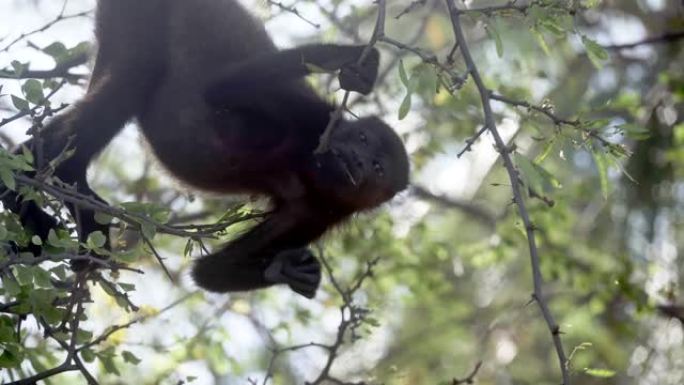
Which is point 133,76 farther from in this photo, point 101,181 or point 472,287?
point 472,287

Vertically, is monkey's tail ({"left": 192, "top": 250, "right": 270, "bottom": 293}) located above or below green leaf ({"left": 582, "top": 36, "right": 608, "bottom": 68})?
above

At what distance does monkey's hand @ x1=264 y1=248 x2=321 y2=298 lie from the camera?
502 centimetres

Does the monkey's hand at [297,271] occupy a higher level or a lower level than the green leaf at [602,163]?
higher

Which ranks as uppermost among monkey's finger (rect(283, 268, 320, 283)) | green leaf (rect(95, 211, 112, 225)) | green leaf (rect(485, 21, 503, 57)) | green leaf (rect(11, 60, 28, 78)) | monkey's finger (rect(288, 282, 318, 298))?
green leaf (rect(11, 60, 28, 78))

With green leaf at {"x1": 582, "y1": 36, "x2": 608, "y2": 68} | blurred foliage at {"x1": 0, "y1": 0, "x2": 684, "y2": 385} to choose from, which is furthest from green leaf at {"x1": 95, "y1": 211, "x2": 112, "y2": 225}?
green leaf at {"x1": 582, "y1": 36, "x2": 608, "y2": 68}

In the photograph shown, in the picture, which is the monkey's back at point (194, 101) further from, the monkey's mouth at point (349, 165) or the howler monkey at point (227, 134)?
the monkey's mouth at point (349, 165)

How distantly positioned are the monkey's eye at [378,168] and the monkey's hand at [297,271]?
1.51 feet

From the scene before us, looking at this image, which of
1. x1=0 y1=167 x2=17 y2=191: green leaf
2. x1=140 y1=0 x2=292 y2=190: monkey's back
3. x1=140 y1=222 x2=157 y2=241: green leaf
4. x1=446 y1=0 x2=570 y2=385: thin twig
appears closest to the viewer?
x1=446 y1=0 x2=570 y2=385: thin twig

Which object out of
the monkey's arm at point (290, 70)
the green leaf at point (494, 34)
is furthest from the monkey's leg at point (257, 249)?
the green leaf at point (494, 34)

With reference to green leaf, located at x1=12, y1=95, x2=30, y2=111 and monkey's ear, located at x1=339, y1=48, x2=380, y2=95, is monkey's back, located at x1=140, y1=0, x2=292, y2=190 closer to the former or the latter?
monkey's ear, located at x1=339, y1=48, x2=380, y2=95

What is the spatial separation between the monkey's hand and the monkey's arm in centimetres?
69

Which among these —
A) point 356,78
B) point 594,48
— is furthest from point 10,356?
point 594,48

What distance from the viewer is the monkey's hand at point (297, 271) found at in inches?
198

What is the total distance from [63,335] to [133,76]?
59.9 inches
